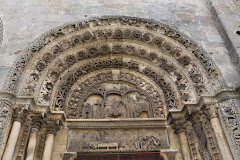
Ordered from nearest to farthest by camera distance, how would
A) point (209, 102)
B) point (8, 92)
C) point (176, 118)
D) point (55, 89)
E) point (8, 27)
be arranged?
point (8, 92), point (209, 102), point (176, 118), point (55, 89), point (8, 27)

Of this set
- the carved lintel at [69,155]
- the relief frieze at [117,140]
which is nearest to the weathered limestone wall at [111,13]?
the relief frieze at [117,140]

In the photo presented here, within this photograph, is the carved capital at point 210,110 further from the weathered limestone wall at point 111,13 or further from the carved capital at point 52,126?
the carved capital at point 52,126

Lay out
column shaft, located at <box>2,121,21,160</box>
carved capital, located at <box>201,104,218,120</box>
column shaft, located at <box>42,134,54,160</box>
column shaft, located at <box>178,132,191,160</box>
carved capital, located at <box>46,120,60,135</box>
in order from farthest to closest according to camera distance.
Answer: carved capital, located at <box>46,120,60,135</box> < column shaft, located at <box>178,132,191,160</box> < carved capital, located at <box>201,104,218,120</box> < column shaft, located at <box>42,134,54,160</box> < column shaft, located at <box>2,121,21,160</box>

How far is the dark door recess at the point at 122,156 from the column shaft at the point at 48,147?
72 cm

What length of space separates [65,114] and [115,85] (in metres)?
1.94

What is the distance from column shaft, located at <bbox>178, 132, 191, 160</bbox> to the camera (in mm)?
5181

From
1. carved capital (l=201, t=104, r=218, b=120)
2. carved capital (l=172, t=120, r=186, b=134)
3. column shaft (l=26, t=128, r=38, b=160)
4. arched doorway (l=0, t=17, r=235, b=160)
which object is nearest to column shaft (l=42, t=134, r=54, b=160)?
arched doorway (l=0, t=17, r=235, b=160)

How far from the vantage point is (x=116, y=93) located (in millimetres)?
6828

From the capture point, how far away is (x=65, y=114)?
5.97 metres

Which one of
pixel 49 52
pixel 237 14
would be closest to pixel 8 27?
pixel 49 52

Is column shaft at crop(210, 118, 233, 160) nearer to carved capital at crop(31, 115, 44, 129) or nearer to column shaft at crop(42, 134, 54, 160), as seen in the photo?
column shaft at crop(42, 134, 54, 160)

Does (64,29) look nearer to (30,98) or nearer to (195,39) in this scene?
(30,98)

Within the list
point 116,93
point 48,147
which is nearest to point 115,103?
point 116,93

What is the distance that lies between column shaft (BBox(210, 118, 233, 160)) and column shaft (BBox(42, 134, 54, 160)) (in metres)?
3.87
